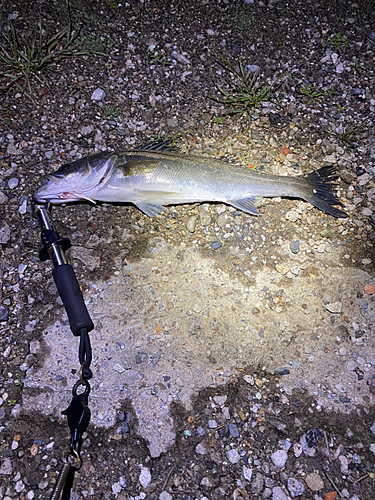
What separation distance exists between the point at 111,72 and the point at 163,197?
1.86 m

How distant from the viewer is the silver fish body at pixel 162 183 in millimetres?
3658

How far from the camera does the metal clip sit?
112 inches

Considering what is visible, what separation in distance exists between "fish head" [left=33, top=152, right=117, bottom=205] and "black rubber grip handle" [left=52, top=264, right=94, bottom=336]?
0.78 meters

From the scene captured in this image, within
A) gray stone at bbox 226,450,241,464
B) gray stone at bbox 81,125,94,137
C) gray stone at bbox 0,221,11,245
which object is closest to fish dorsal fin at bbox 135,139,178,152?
gray stone at bbox 81,125,94,137

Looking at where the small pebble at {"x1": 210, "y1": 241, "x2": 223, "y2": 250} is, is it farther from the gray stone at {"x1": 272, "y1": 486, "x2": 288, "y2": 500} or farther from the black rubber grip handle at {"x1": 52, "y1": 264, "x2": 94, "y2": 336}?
the gray stone at {"x1": 272, "y1": 486, "x2": 288, "y2": 500}

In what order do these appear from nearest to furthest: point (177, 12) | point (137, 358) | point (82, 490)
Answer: point (82, 490) → point (137, 358) → point (177, 12)

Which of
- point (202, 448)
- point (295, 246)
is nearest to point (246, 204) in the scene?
point (295, 246)

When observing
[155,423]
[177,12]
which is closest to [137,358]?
[155,423]

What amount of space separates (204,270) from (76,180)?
1551 millimetres

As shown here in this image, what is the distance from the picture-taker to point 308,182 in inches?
154

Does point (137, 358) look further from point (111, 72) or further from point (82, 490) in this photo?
point (111, 72)

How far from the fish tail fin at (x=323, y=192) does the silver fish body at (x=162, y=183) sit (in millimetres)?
11

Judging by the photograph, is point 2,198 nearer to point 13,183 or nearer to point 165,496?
point 13,183

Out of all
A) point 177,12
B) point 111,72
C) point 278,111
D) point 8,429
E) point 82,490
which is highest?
point 177,12
